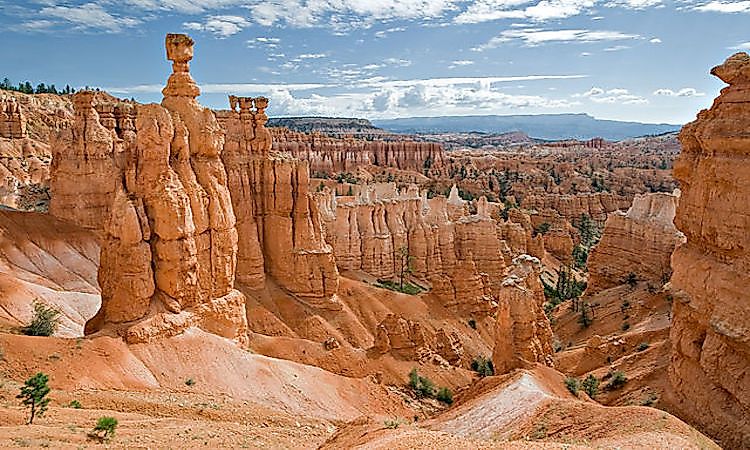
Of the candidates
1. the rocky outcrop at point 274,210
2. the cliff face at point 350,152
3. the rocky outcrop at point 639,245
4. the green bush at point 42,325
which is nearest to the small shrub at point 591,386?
the rocky outcrop at point 274,210

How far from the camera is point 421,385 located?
2723 centimetres

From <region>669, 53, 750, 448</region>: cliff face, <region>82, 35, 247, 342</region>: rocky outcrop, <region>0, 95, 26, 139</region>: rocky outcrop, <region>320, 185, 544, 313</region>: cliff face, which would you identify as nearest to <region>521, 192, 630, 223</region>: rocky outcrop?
<region>320, 185, 544, 313</region>: cliff face

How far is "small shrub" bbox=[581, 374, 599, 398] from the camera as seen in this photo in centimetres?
2312

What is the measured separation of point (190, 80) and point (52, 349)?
12.3 metres

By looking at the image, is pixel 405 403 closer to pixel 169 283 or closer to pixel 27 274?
pixel 169 283

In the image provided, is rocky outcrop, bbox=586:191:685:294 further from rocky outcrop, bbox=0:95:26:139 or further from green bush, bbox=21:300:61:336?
rocky outcrop, bbox=0:95:26:139

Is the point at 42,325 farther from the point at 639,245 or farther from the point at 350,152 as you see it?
the point at 350,152

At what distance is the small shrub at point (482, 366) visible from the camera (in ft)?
105

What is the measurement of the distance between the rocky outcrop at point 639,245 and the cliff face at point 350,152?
221 feet

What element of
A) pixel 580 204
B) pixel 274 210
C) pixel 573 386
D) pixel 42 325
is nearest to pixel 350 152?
pixel 580 204

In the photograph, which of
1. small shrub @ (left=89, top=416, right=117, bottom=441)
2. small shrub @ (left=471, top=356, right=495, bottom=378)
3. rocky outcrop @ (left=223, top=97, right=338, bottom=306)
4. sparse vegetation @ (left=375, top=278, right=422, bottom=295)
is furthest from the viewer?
sparse vegetation @ (left=375, top=278, right=422, bottom=295)

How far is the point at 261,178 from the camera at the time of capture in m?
37.1

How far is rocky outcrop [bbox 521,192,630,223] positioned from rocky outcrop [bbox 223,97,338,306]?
2276 inches

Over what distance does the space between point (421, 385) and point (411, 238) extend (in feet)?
80.8
